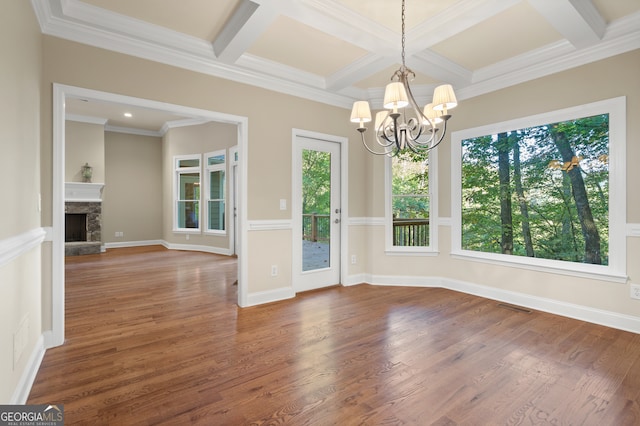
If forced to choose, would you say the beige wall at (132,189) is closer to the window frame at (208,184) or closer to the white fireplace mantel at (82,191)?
the white fireplace mantel at (82,191)

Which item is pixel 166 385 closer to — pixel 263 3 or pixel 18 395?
pixel 18 395

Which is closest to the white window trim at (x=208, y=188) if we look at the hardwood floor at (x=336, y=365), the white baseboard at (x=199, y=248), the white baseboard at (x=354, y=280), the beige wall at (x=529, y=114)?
the white baseboard at (x=199, y=248)

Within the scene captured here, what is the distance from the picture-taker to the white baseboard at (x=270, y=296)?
362cm

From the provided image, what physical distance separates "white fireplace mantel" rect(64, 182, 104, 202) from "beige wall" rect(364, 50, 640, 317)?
6593 millimetres

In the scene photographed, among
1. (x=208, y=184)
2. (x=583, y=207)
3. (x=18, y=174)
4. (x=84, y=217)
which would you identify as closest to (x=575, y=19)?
(x=583, y=207)

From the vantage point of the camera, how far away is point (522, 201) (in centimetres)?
369

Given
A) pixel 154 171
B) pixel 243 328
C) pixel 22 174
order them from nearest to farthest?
pixel 22 174, pixel 243 328, pixel 154 171

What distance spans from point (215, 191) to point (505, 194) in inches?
244

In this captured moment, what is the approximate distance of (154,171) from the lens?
8500 millimetres

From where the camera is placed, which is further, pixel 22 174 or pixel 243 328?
pixel 243 328

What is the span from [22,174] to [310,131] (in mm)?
2919

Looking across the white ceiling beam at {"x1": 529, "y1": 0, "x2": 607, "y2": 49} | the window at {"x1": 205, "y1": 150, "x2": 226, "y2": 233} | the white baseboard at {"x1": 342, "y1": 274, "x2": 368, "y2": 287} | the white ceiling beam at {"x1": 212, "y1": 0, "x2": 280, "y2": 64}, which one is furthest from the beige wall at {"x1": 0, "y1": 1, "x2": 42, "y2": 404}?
the window at {"x1": 205, "y1": 150, "x2": 226, "y2": 233}

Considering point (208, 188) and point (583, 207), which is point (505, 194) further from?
point (208, 188)

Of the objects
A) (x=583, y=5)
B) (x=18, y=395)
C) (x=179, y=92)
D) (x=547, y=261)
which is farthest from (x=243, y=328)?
(x=583, y=5)
